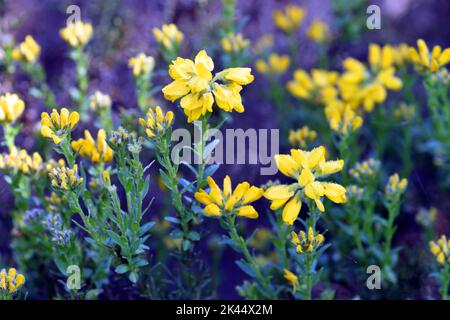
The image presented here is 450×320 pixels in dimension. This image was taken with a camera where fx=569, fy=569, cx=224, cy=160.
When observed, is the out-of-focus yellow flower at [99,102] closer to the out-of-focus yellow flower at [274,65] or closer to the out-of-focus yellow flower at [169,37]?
the out-of-focus yellow flower at [169,37]

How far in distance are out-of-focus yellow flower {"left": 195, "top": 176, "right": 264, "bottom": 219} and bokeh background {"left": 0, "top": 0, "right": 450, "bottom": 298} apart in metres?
0.92

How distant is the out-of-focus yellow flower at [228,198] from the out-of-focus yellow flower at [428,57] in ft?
3.10

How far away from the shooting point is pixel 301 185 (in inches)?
74.2

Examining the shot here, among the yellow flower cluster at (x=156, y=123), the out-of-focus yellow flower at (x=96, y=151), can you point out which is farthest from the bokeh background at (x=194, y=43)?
the yellow flower cluster at (x=156, y=123)

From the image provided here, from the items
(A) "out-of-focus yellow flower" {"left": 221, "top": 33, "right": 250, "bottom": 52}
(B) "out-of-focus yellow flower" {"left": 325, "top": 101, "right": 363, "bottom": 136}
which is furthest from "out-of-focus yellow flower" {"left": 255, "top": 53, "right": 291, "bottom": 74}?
(B) "out-of-focus yellow flower" {"left": 325, "top": 101, "right": 363, "bottom": 136}

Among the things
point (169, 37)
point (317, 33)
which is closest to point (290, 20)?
point (317, 33)

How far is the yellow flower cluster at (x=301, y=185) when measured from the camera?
1856mm

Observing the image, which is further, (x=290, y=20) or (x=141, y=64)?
(x=290, y=20)

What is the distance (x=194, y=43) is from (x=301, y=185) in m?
1.64

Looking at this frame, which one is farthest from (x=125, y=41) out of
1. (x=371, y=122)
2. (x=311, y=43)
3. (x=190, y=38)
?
(x=371, y=122)

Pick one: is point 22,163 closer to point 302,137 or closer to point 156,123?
point 156,123

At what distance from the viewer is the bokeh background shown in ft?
9.96

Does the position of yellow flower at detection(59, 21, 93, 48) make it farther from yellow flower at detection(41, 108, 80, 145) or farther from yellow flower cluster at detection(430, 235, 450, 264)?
yellow flower cluster at detection(430, 235, 450, 264)

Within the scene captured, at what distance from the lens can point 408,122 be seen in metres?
2.88
